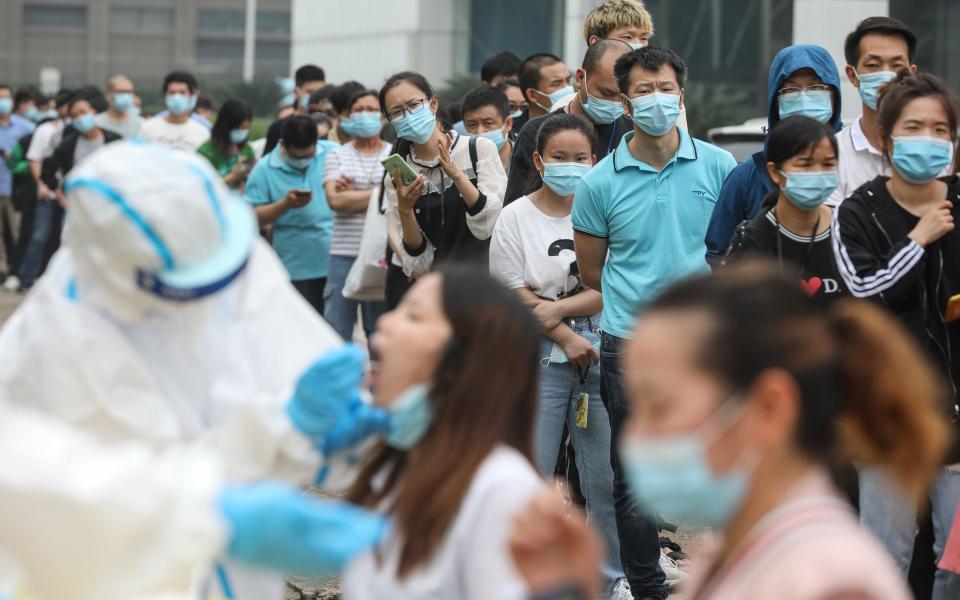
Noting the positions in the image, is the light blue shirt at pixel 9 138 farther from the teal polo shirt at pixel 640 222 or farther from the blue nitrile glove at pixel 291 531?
the blue nitrile glove at pixel 291 531

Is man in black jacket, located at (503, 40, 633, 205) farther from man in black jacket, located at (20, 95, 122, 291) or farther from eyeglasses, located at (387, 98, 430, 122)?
man in black jacket, located at (20, 95, 122, 291)

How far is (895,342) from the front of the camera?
229cm

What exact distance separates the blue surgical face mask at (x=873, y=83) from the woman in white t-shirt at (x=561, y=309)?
1.02 m

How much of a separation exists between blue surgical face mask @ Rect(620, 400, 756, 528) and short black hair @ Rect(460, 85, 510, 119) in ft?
18.1

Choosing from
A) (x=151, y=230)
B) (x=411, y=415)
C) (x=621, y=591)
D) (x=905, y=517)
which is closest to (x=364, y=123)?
(x=621, y=591)

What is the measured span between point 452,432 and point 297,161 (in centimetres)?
635

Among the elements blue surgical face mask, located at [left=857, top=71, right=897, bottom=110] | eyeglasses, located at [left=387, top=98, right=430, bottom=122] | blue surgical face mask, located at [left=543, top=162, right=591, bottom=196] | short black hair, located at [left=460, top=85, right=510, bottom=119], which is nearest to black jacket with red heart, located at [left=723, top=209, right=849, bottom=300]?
blue surgical face mask, located at [left=857, top=71, right=897, bottom=110]

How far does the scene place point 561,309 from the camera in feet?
18.7

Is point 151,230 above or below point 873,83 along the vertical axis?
below

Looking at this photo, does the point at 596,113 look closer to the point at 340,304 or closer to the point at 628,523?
the point at 628,523

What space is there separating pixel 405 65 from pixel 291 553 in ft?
80.0

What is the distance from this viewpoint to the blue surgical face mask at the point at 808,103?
5.54 metres

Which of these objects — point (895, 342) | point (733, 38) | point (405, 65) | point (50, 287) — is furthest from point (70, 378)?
point (405, 65)

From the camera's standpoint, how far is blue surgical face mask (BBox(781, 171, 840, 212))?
4863mm
